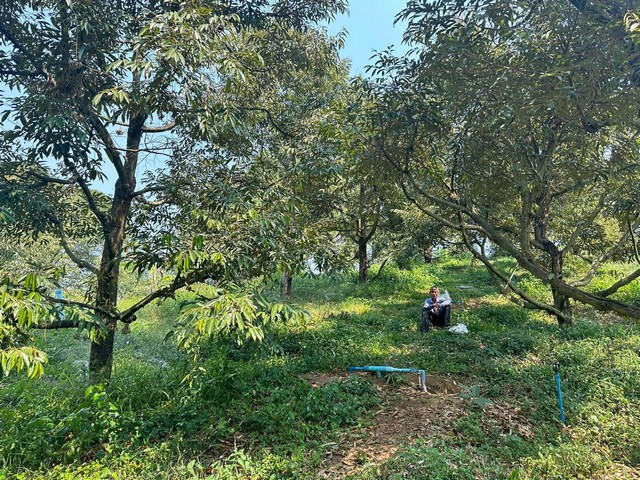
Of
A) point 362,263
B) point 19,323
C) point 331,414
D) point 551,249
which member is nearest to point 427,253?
point 362,263

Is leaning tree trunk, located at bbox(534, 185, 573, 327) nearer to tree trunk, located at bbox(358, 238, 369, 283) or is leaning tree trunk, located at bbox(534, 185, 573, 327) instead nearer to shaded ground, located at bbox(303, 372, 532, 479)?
shaded ground, located at bbox(303, 372, 532, 479)

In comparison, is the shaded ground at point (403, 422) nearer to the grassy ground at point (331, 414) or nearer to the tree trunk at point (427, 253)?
the grassy ground at point (331, 414)

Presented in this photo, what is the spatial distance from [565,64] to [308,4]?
2855 mm

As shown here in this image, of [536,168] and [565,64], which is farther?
[536,168]

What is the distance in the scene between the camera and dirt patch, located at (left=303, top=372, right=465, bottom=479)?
121 inches

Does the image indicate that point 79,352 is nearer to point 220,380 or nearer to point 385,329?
point 220,380

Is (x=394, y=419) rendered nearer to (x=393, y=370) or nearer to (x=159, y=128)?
(x=393, y=370)

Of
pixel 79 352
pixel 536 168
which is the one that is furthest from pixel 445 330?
pixel 79 352

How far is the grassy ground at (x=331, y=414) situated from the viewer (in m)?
2.90

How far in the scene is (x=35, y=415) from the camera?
10.9ft

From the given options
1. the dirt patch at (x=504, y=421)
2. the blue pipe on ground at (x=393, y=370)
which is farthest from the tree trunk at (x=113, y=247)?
the dirt patch at (x=504, y=421)

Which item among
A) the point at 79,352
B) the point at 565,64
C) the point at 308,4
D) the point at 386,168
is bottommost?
the point at 79,352

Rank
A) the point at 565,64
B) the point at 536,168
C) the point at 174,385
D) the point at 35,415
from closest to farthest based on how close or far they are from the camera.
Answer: the point at 565,64
the point at 35,415
the point at 174,385
the point at 536,168

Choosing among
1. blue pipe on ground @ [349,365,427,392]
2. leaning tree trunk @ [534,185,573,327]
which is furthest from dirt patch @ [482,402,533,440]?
leaning tree trunk @ [534,185,573,327]
